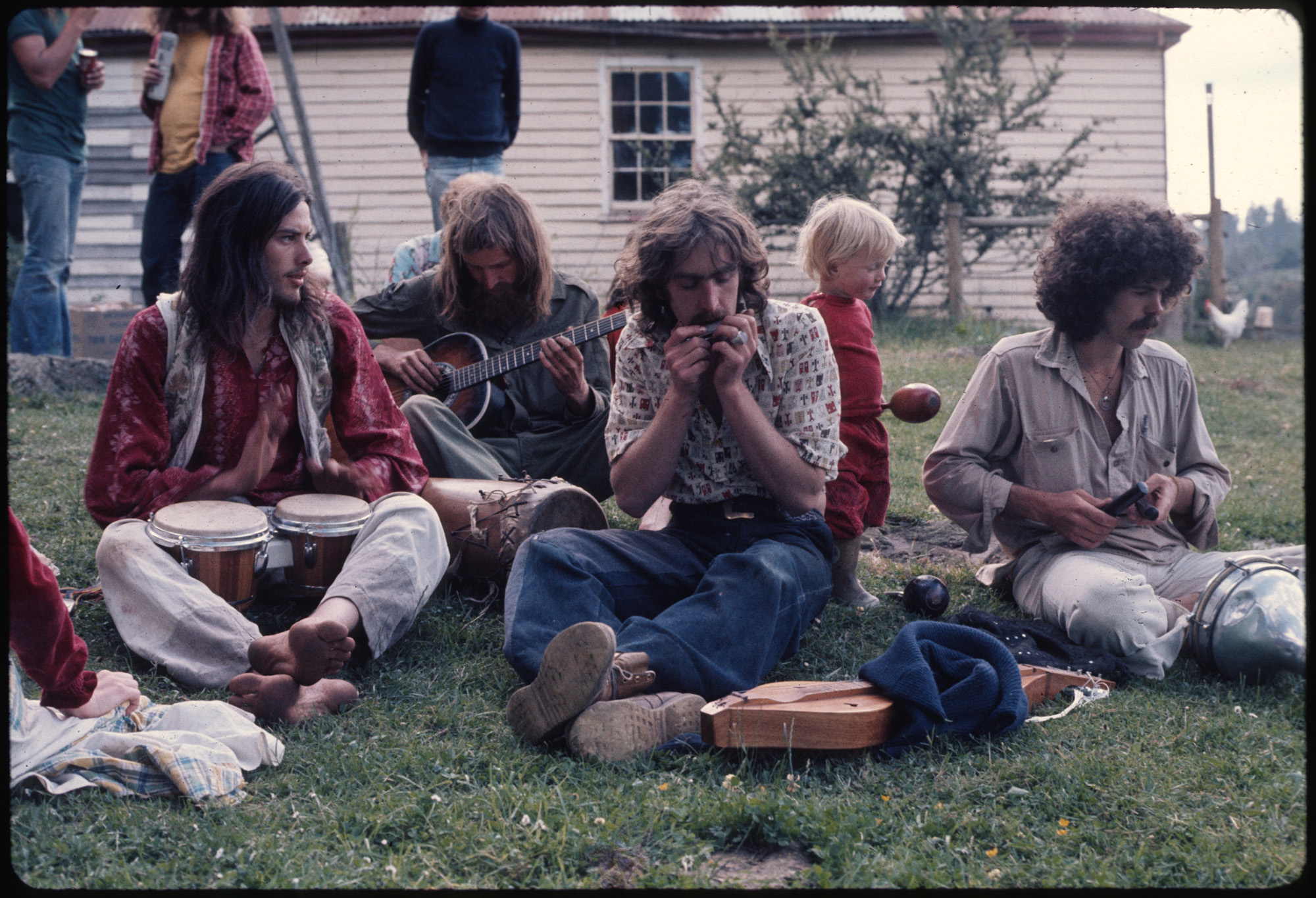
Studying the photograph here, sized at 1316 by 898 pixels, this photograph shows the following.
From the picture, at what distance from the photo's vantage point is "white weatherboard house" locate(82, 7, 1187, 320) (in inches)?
481

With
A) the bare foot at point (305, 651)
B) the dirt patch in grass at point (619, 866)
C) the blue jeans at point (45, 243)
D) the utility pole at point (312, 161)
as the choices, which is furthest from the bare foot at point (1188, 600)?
the utility pole at point (312, 161)

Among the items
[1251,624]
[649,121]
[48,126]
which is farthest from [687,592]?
[649,121]

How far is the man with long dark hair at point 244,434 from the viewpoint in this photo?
120 inches

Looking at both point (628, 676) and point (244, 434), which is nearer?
point (628, 676)

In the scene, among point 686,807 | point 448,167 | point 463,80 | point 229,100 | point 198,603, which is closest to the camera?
point 686,807

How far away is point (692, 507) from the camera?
11.2 feet

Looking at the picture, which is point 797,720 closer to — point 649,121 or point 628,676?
point 628,676

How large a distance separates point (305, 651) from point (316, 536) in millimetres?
646

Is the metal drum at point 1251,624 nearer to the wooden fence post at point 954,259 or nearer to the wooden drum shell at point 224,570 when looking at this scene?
the wooden drum shell at point 224,570

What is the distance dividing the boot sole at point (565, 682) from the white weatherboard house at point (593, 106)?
10050mm

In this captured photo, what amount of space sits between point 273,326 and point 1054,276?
2.64m

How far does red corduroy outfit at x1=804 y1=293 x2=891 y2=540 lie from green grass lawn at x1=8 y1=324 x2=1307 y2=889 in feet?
2.36

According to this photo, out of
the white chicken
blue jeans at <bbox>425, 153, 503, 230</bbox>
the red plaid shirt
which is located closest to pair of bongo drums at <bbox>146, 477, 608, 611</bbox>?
the red plaid shirt

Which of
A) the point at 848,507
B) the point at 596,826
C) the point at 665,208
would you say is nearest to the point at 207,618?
the point at 596,826
